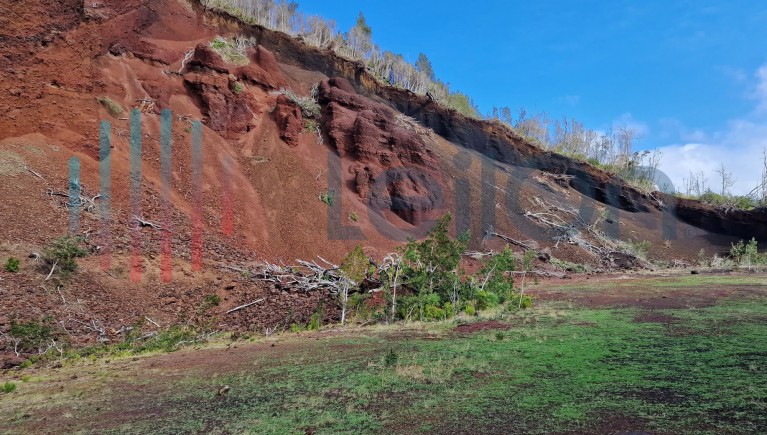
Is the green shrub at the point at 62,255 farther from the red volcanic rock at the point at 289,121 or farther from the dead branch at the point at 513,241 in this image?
the dead branch at the point at 513,241

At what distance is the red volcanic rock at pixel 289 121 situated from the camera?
24.1 metres

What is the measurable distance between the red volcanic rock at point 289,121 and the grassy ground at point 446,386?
1636cm

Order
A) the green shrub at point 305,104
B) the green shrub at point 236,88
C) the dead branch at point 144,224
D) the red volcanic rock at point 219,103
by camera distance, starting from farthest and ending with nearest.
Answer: the green shrub at point 305,104 → the green shrub at point 236,88 → the red volcanic rock at point 219,103 → the dead branch at point 144,224

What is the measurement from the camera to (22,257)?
10.8 meters

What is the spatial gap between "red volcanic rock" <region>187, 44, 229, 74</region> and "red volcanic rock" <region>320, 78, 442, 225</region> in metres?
6.97

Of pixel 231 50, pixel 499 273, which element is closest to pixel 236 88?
pixel 231 50

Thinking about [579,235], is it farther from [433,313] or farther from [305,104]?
[433,313]

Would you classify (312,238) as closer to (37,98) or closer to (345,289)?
(345,289)

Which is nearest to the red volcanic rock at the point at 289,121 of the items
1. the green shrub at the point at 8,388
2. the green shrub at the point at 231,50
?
the green shrub at the point at 231,50

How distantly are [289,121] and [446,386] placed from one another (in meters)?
20.7

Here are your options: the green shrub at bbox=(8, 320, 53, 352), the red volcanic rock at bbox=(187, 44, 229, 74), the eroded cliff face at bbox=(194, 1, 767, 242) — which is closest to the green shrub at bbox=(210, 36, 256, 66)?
the red volcanic rock at bbox=(187, 44, 229, 74)

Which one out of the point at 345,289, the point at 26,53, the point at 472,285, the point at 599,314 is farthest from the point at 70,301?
the point at 599,314

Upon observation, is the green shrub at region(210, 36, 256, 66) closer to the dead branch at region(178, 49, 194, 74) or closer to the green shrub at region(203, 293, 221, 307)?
the dead branch at region(178, 49, 194, 74)

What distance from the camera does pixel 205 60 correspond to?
906 inches
